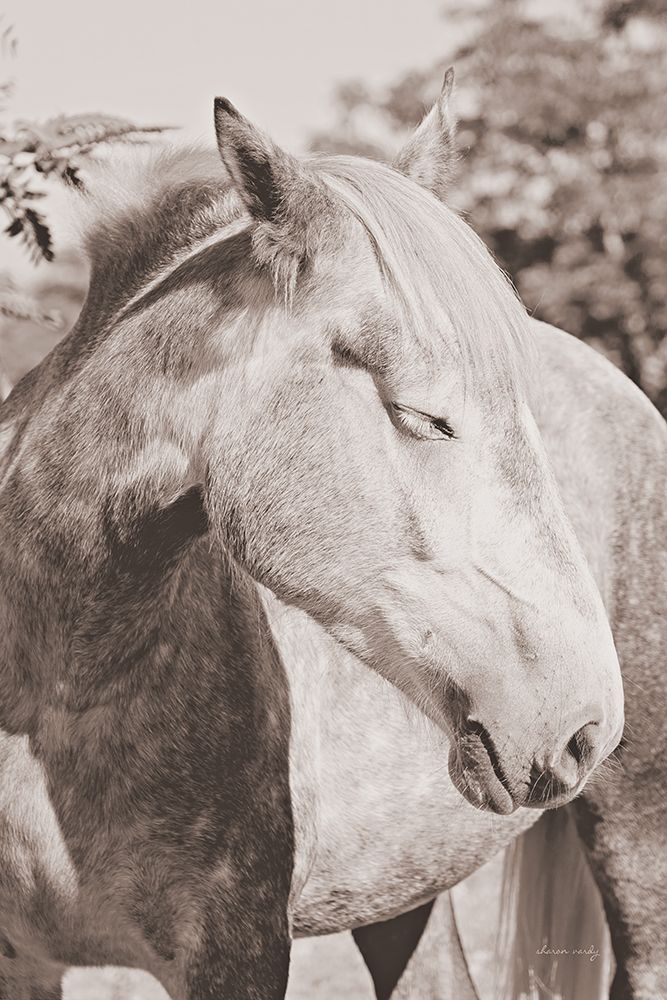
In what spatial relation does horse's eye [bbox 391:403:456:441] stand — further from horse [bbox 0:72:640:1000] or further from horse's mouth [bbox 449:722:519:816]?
horse's mouth [bbox 449:722:519:816]

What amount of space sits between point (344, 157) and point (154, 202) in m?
0.48

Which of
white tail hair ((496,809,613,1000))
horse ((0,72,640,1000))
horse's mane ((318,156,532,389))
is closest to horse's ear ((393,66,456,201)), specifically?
horse ((0,72,640,1000))

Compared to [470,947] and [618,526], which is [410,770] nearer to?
[618,526]

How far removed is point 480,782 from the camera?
2.25 m

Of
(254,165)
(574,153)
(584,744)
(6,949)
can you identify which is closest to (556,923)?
(6,949)

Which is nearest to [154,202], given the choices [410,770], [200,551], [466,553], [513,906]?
[200,551]

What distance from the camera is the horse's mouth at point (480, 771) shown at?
7.25 ft

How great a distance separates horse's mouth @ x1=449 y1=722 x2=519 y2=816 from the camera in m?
2.21

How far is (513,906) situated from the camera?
167 inches

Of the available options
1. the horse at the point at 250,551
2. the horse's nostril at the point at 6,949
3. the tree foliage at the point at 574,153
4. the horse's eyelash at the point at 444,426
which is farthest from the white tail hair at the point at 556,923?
the tree foliage at the point at 574,153

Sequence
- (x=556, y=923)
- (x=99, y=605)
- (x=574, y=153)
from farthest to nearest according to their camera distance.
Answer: (x=574, y=153), (x=556, y=923), (x=99, y=605)

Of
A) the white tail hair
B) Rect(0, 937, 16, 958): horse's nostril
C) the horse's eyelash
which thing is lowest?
the white tail hair

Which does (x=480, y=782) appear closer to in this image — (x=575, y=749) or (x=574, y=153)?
(x=575, y=749)

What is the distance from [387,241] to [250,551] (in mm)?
664
